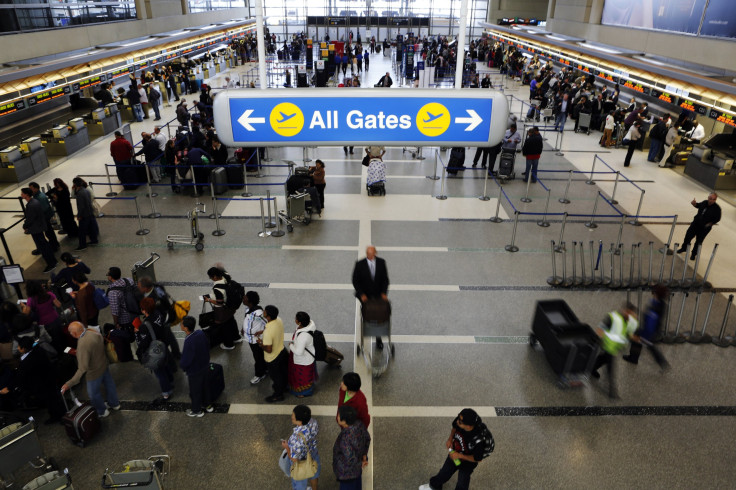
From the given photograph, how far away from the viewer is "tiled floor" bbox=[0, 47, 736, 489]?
5.10 meters

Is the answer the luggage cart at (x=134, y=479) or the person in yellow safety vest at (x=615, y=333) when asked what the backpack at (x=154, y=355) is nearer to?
the luggage cart at (x=134, y=479)

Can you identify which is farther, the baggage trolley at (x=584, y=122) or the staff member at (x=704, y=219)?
the baggage trolley at (x=584, y=122)

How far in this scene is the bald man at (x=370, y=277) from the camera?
625cm

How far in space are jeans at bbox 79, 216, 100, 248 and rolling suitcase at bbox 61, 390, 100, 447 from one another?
5.25m

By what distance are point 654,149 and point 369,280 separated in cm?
1376

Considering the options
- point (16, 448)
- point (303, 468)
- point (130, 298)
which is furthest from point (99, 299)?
point (303, 468)

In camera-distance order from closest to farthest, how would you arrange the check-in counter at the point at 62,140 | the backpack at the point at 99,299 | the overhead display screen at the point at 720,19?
the backpack at the point at 99,299 < the overhead display screen at the point at 720,19 < the check-in counter at the point at 62,140

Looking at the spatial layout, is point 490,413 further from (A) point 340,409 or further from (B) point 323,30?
(B) point 323,30

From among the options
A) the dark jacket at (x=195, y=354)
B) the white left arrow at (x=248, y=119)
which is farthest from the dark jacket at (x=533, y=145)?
the white left arrow at (x=248, y=119)

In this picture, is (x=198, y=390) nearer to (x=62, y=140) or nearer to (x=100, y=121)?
(x=62, y=140)

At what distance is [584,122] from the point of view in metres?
18.9

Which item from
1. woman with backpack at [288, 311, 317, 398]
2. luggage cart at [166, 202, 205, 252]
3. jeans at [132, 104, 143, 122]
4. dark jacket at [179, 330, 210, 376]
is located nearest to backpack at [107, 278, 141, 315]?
dark jacket at [179, 330, 210, 376]

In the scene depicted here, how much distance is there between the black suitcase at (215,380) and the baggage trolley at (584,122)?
1793 cm

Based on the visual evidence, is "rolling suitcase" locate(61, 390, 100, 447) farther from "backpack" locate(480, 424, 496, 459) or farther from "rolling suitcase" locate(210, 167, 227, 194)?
"rolling suitcase" locate(210, 167, 227, 194)
